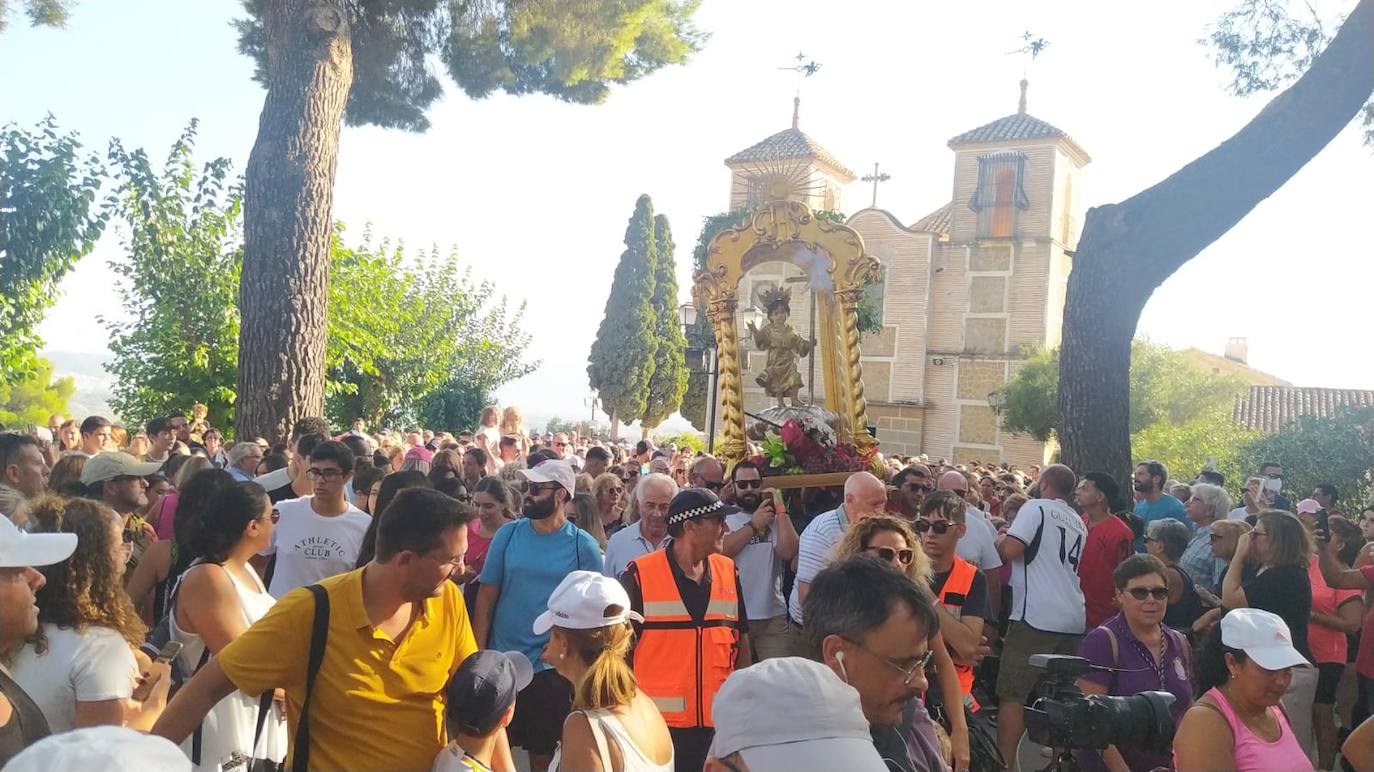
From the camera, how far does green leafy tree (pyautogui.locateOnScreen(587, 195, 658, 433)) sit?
3728 centimetres

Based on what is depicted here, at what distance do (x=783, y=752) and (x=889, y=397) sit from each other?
122ft

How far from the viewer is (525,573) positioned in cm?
491

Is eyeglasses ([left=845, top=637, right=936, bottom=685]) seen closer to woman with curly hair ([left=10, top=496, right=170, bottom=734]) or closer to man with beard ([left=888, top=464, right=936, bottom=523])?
woman with curly hair ([left=10, top=496, right=170, bottom=734])

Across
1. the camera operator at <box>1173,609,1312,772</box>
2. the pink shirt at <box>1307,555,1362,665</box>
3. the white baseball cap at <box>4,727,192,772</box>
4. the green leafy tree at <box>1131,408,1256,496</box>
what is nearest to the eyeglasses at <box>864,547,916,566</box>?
the camera operator at <box>1173,609,1312,772</box>

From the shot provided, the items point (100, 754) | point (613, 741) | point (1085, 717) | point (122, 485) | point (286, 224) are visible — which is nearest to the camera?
point (100, 754)

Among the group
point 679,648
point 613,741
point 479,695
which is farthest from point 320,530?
point 613,741

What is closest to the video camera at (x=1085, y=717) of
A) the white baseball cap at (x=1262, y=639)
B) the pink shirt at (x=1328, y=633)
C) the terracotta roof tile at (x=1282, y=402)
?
the white baseball cap at (x=1262, y=639)

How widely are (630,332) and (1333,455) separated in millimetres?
23493

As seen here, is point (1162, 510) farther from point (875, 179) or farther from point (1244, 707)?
point (875, 179)

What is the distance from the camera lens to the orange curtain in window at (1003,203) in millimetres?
36562

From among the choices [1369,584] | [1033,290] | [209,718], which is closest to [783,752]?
[209,718]

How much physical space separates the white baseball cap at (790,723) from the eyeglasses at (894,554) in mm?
1871

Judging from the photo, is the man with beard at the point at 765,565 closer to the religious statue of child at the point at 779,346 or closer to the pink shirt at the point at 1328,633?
the pink shirt at the point at 1328,633

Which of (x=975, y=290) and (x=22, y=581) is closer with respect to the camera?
(x=22, y=581)
